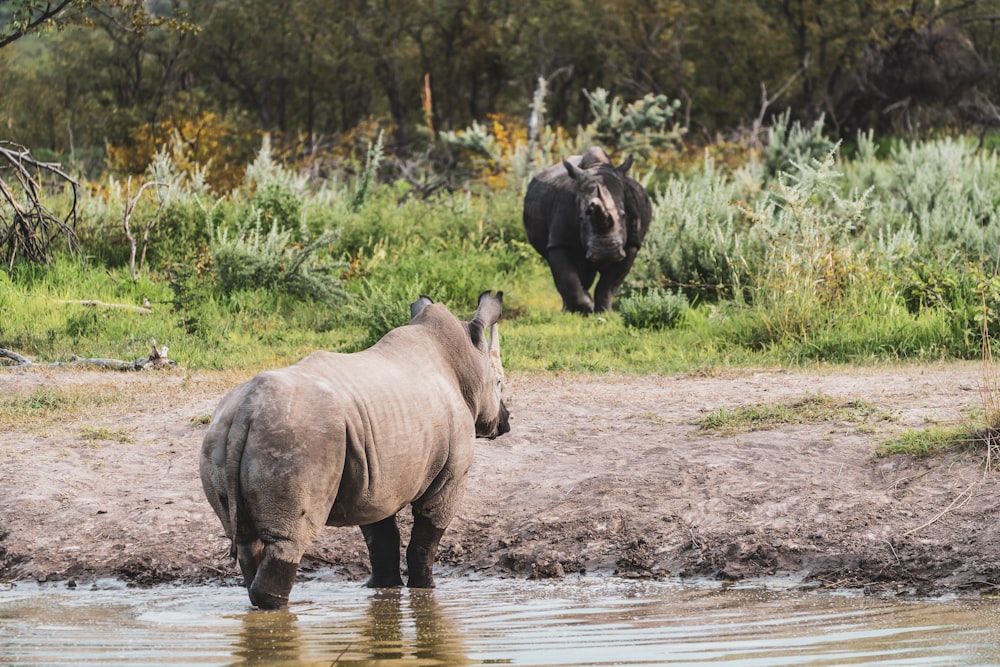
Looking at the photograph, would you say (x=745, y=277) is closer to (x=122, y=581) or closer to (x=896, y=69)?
(x=122, y=581)

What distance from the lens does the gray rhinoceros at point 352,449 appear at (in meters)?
5.05

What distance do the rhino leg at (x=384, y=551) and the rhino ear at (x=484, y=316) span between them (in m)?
0.89

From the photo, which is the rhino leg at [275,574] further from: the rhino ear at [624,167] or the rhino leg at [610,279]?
the rhino ear at [624,167]

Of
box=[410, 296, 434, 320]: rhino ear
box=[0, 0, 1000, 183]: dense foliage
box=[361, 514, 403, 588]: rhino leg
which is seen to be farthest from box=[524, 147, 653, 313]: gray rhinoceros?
box=[0, 0, 1000, 183]: dense foliage

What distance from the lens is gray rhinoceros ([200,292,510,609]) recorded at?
16.6 ft

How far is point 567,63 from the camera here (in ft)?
116

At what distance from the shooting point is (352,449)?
5305mm

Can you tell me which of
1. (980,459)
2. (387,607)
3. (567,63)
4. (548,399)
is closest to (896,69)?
(567,63)

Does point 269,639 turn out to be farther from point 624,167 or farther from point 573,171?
point 624,167

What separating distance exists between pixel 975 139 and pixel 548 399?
624 inches

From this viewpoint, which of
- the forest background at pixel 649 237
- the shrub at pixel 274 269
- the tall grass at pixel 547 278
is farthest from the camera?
the shrub at pixel 274 269

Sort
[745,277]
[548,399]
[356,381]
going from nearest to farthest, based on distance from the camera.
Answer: [356,381], [548,399], [745,277]

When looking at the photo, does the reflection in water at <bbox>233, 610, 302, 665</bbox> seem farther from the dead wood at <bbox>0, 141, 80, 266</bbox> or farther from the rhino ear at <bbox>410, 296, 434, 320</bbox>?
the dead wood at <bbox>0, 141, 80, 266</bbox>

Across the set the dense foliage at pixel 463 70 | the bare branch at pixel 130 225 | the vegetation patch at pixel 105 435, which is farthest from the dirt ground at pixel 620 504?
the dense foliage at pixel 463 70
